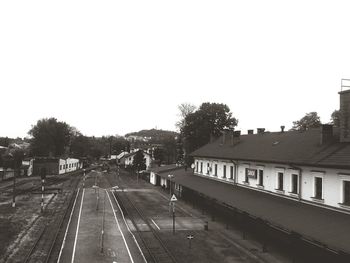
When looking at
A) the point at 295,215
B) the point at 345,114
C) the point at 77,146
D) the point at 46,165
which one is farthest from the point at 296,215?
the point at 77,146

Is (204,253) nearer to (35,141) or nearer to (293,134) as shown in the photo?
(293,134)

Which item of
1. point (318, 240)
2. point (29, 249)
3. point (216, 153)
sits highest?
point (216, 153)

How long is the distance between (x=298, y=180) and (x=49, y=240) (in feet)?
54.9

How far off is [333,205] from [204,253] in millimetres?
7755

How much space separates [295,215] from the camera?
20.4 metres

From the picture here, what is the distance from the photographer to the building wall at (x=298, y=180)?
791 inches

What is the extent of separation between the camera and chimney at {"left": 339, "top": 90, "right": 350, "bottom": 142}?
22.1m

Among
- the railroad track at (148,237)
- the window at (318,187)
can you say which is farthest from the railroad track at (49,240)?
the window at (318,187)

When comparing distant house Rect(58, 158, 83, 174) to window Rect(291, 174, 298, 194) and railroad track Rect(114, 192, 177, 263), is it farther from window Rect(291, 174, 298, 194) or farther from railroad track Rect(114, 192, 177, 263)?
window Rect(291, 174, 298, 194)

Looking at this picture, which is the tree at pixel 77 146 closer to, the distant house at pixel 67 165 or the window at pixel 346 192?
the distant house at pixel 67 165

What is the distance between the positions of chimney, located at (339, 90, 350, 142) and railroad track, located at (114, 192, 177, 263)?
494 inches

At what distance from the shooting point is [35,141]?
323 ft

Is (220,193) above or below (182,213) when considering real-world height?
above

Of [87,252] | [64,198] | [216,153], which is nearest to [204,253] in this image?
[87,252]
